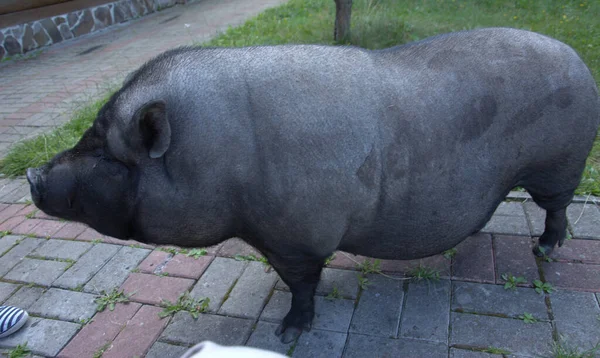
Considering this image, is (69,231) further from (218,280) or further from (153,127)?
(153,127)

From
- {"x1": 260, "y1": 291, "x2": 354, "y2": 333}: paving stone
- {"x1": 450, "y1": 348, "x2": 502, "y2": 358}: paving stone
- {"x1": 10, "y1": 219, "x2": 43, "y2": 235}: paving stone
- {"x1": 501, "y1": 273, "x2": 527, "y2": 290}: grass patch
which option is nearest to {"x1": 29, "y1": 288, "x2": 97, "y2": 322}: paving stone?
{"x1": 10, "y1": 219, "x2": 43, "y2": 235}: paving stone

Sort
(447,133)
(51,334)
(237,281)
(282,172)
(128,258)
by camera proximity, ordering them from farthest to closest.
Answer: (128,258)
(237,281)
(51,334)
(447,133)
(282,172)

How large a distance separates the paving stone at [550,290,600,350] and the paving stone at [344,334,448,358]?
0.56 m

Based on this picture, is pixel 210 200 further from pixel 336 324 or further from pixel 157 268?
pixel 157 268

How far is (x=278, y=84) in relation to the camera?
1.86 m

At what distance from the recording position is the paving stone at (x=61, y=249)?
3109mm

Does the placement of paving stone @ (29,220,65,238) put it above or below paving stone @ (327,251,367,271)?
above

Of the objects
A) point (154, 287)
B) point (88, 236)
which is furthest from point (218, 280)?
point (88, 236)

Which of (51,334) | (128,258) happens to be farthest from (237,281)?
(51,334)

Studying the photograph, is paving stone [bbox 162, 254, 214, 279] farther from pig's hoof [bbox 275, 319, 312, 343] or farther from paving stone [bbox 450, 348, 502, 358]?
paving stone [bbox 450, 348, 502, 358]

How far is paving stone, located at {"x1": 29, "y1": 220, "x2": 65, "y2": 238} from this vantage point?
3.37m

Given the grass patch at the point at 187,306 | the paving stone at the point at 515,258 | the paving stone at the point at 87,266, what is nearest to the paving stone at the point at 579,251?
the paving stone at the point at 515,258

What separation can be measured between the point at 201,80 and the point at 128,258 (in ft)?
5.39

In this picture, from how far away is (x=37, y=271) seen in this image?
9.76ft
